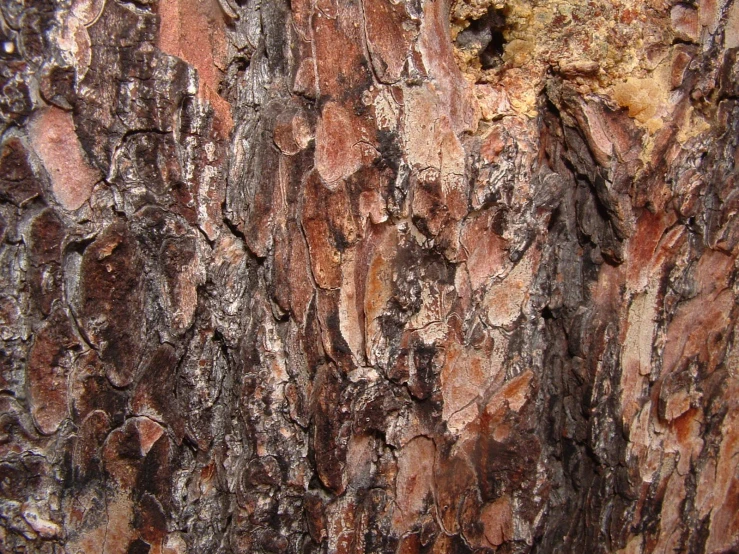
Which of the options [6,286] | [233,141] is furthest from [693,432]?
[6,286]

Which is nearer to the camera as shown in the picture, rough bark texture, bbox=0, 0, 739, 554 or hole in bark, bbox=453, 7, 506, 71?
rough bark texture, bbox=0, 0, 739, 554

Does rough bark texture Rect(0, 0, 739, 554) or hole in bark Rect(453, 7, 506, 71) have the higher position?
hole in bark Rect(453, 7, 506, 71)

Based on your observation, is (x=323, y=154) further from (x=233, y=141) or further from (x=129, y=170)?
(x=129, y=170)

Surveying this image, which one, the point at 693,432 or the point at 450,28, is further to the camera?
the point at 693,432

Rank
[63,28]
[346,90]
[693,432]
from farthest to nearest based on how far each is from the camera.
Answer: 1. [693,432]
2. [346,90]
3. [63,28]

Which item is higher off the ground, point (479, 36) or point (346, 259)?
point (479, 36)

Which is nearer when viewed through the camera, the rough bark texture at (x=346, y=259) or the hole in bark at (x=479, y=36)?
the rough bark texture at (x=346, y=259)

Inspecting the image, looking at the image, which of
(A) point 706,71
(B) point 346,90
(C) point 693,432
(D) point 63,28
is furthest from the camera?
(C) point 693,432

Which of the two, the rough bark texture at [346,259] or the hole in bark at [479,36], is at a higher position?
the hole in bark at [479,36]
